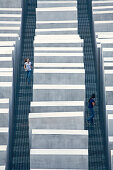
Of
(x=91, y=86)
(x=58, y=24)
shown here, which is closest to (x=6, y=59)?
(x=58, y=24)

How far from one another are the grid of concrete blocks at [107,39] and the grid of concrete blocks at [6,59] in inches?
208

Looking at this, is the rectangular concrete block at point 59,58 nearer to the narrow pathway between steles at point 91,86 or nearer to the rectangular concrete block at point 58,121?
the narrow pathway between steles at point 91,86

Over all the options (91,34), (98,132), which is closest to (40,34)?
(91,34)

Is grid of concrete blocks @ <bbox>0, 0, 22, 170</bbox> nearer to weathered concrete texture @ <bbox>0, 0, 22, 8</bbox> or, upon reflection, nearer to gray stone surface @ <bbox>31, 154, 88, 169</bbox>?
weathered concrete texture @ <bbox>0, 0, 22, 8</bbox>

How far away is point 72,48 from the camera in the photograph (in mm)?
29031

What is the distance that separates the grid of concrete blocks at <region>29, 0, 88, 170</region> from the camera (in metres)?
23.8

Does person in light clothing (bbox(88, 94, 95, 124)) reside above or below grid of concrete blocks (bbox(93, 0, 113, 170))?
below

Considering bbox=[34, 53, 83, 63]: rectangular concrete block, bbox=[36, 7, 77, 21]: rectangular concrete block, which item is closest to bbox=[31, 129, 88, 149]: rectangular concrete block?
bbox=[34, 53, 83, 63]: rectangular concrete block

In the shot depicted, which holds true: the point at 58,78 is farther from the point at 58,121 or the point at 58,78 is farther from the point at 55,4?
the point at 55,4

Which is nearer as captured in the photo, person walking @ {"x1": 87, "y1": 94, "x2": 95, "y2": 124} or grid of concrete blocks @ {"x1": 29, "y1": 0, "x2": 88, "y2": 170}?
grid of concrete blocks @ {"x1": 29, "y1": 0, "x2": 88, "y2": 170}

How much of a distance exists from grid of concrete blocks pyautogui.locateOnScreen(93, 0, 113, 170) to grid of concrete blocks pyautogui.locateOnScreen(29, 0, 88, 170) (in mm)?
1356

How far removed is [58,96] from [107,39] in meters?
6.06

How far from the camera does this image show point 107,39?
3031cm

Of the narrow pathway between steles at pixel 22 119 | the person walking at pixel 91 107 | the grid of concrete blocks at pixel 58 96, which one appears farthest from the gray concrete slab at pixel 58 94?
the narrow pathway between steles at pixel 22 119
